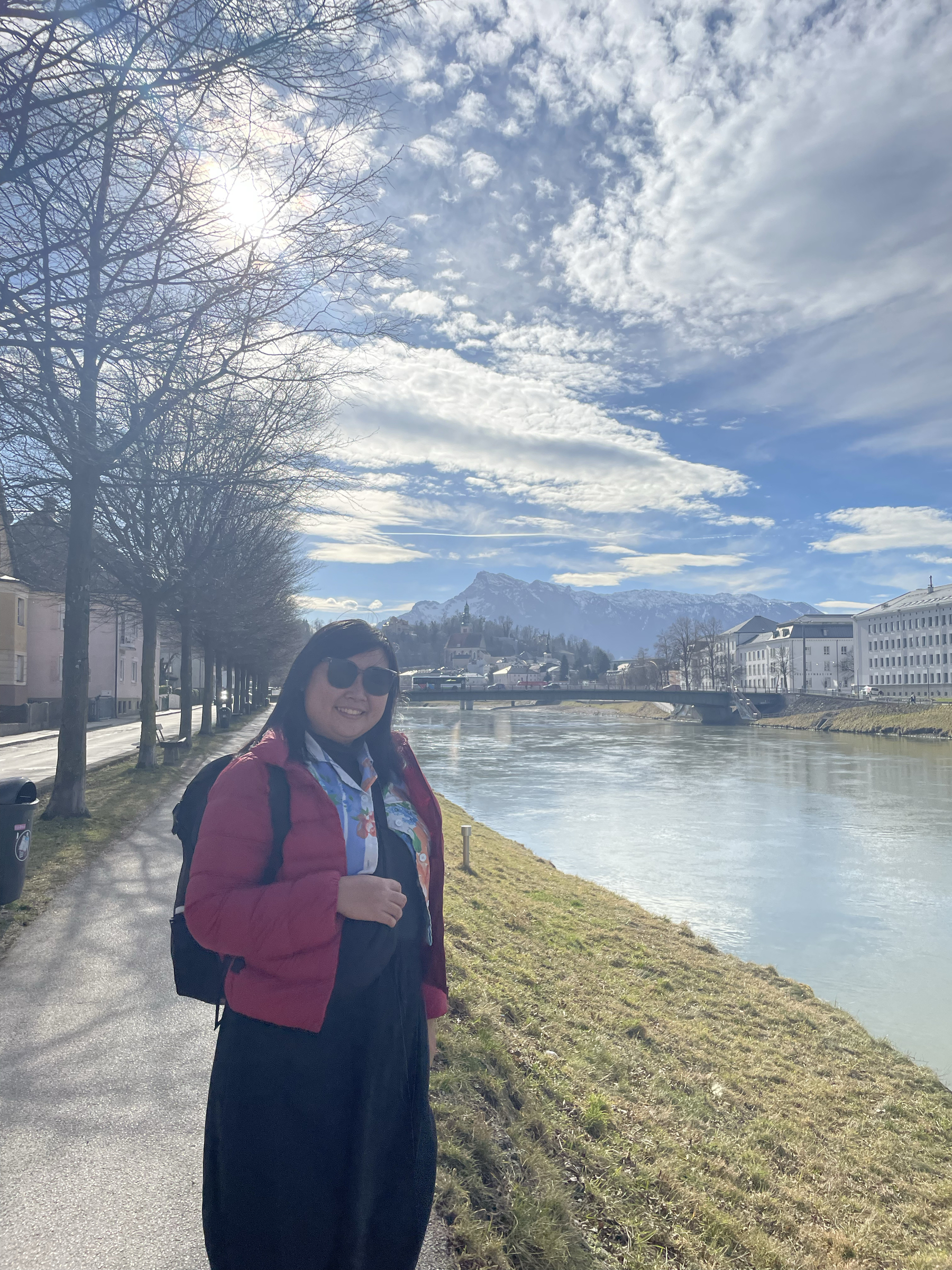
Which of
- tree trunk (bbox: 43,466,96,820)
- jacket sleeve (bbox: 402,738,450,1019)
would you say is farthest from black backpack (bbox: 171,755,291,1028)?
tree trunk (bbox: 43,466,96,820)

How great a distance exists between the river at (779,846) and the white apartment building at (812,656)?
8080 cm

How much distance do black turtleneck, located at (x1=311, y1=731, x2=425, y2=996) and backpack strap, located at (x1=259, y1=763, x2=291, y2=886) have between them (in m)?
0.23

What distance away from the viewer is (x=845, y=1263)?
4742 millimetres

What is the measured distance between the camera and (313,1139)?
6.93ft

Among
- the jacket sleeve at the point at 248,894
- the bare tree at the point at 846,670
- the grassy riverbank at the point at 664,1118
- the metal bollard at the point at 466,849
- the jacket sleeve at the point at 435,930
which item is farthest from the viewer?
the bare tree at the point at 846,670

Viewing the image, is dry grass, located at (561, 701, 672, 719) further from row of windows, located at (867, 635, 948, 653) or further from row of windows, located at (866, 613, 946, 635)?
row of windows, located at (866, 613, 946, 635)

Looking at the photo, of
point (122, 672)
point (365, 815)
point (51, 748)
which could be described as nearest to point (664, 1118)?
point (365, 815)

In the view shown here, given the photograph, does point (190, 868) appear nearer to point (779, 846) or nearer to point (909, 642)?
point (779, 846)

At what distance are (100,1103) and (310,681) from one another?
10.8ft

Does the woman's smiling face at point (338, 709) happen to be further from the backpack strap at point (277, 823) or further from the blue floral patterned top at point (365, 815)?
the backpack strap at point (277, 823)

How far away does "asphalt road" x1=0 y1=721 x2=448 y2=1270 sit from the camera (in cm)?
323

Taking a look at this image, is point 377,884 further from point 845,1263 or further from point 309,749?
point 845,1263

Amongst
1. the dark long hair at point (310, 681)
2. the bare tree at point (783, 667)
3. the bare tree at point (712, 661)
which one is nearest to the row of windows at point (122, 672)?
the dark long hair at point (310, 681)

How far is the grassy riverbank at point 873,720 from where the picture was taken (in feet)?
200
